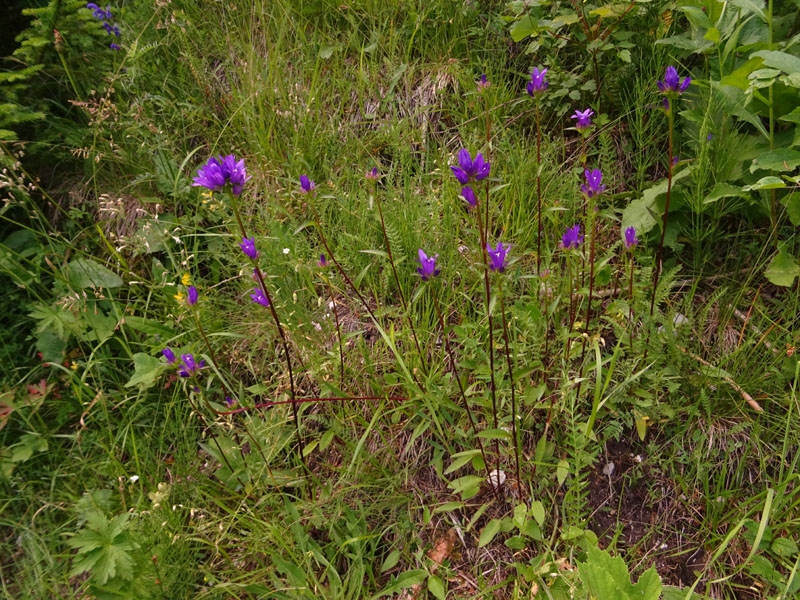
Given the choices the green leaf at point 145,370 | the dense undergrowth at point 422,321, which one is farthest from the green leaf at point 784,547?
the green leaf at point 145,370

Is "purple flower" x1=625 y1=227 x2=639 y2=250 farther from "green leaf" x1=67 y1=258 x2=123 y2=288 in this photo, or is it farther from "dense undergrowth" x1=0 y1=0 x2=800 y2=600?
"green leaf" x1=67 y1=258 x2=123 y2=288

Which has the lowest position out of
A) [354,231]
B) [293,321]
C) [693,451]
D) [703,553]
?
[703,553]

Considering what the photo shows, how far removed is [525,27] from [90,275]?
2.41 metres

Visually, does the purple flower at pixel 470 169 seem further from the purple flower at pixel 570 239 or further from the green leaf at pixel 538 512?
the green leaf at pixel 538 512

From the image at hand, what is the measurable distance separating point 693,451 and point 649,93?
1.66m

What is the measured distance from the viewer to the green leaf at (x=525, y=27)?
2537mm

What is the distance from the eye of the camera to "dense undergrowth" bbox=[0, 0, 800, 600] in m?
1.78

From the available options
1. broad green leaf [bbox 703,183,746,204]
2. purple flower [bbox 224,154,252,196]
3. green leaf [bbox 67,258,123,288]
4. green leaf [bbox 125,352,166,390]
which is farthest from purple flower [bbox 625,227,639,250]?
green leaf [bbox 67,258,123,288]

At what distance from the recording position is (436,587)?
1.67 metres

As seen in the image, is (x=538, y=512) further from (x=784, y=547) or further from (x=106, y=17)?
(x=106, y=17)

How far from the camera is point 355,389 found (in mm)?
2176

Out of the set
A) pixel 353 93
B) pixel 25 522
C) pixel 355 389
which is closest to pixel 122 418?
pixel 25 522

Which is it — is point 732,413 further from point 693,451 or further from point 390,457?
point 390,457

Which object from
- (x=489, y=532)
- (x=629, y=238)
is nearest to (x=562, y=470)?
(x=489, y=532)
